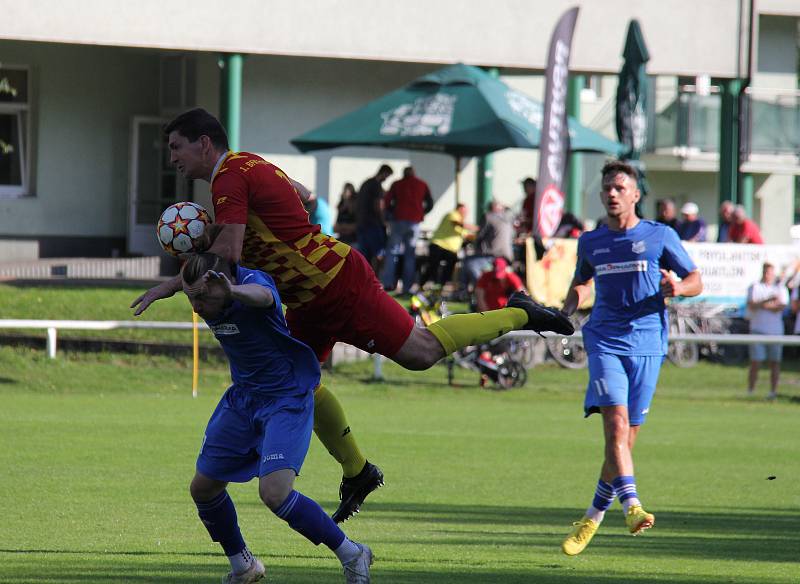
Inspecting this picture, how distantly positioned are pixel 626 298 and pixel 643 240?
0.38 meters

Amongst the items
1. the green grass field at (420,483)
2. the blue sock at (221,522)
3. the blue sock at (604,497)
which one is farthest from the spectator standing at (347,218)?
the blue sock at (221,522)

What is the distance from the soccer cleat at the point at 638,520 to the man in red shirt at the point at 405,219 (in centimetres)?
1502

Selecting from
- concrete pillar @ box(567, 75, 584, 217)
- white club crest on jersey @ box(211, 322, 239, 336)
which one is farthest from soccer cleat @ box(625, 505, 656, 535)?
concrete pillar @ box(567, 75, 584, 217)

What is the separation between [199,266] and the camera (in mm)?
6352

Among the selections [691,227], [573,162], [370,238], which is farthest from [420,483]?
[573,162]

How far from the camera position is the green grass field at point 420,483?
26.4ft

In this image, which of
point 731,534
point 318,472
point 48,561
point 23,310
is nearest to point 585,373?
point 23,310

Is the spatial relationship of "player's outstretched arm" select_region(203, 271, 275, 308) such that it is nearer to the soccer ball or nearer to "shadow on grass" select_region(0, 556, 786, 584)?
the soccer ball

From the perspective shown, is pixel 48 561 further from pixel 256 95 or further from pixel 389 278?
pixel 256 95

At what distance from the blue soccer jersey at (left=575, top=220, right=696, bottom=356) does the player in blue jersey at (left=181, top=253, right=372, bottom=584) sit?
2.77 m

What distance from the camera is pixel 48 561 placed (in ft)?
25.4

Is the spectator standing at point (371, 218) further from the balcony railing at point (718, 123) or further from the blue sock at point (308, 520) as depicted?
the blue sock at point (308, 520)

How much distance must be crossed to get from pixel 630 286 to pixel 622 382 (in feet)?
1.96

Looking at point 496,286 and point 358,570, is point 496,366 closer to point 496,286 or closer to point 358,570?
point 496,286
